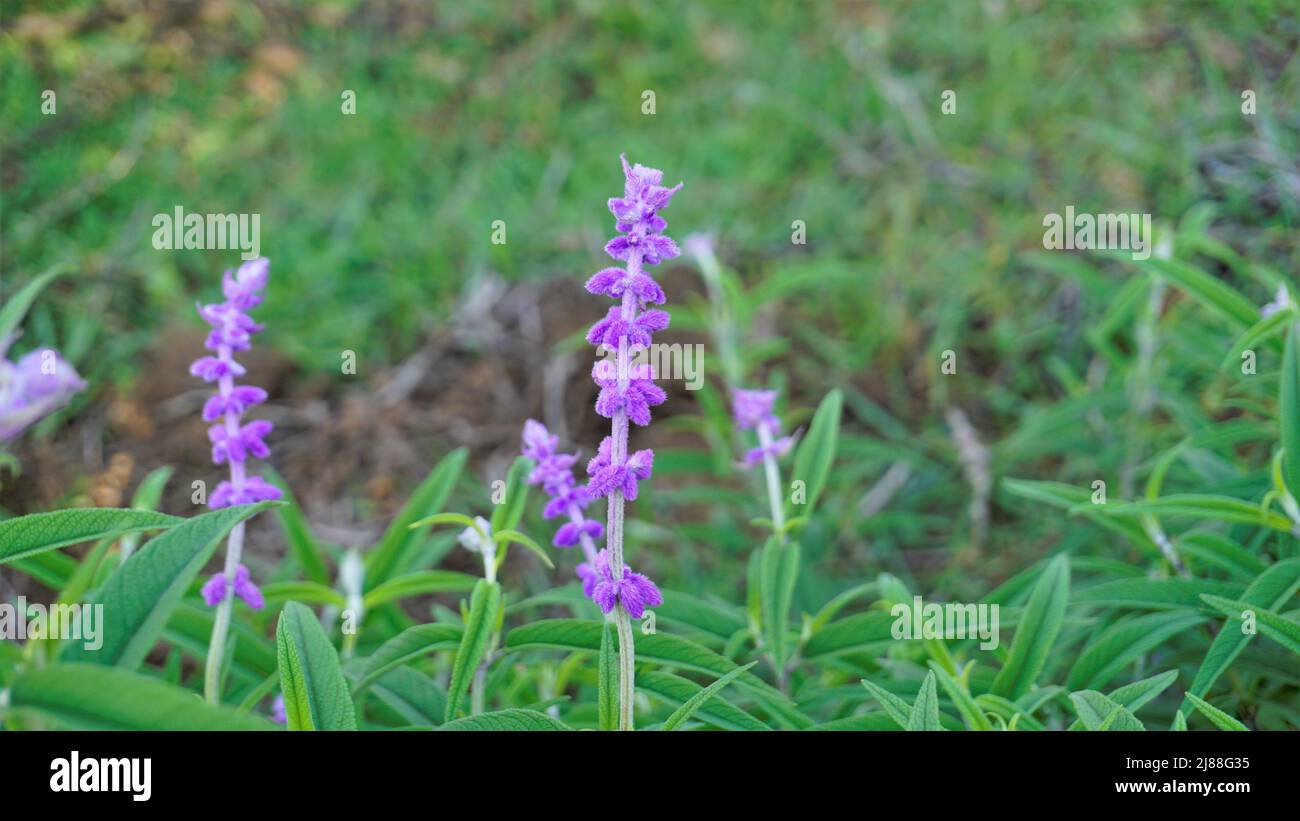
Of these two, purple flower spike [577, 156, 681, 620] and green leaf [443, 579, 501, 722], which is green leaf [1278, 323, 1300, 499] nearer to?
purple flower spike [577, 156, 681, 620]

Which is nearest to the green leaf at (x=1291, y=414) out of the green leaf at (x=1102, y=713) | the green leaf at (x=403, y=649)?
the green leaf at (x=1102, y=713)

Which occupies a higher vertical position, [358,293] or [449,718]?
[358,293]

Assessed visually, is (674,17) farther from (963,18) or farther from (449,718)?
(449,718)

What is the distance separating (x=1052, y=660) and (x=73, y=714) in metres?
1.62

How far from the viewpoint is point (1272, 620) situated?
160cm

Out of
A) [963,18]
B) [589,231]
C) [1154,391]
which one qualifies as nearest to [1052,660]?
[1154,391]

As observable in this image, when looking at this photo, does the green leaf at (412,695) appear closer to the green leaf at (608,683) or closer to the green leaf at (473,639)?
the green leaf at (473,639)

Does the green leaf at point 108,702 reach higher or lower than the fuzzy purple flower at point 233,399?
lower

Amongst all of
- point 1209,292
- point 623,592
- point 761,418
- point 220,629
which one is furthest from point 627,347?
point 1209,292

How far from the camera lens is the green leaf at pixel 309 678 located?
60.0 inches

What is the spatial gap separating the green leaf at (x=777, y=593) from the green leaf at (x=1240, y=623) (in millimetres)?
601

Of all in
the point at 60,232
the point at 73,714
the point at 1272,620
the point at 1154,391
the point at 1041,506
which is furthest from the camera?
the point at 60,232

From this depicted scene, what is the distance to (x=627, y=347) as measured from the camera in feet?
4.83

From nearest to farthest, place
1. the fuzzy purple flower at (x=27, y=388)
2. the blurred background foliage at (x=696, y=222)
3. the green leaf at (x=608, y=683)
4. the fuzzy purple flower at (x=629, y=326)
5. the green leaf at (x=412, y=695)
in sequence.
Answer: the fuzzy purple flower at (x=629, y=326)
the green leaf at (x=608, y=683)
the green leaf at (x=412, y=695)
the fuzzy purple flower at (x=27, y=388)
the blurred background foliage at (x=696, y=222)
